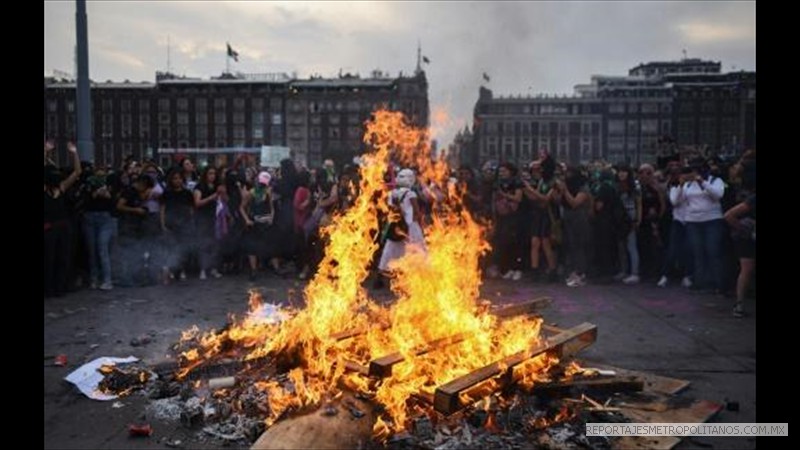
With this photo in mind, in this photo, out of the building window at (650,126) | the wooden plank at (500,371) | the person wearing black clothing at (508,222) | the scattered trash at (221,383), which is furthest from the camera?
the building window at (650,126)

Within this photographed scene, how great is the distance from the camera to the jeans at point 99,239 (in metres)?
10.3

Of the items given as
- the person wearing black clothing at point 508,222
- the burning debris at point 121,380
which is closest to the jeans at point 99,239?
the burning debris at point 121,380

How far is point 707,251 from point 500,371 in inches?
263

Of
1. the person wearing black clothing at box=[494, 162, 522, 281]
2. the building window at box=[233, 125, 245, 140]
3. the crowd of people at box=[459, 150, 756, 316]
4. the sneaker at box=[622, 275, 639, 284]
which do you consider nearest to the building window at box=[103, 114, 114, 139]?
the building window at box=[233, 125, 245, 140]

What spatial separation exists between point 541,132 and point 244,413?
10630 centimetres

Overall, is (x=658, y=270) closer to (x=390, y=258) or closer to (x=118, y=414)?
(x=390, y=258)

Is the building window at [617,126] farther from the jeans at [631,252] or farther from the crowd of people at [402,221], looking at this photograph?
the jeans at [631,252]

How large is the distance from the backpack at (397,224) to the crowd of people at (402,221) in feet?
0.06

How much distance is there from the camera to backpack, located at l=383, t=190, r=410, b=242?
940 cm

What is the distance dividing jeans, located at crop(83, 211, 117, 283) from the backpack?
193 inches

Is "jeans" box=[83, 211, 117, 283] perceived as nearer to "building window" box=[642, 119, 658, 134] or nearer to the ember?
the ember

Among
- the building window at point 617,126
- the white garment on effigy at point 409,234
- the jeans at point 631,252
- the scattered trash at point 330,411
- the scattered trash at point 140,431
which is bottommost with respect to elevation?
the scattered trash at point 140,431
